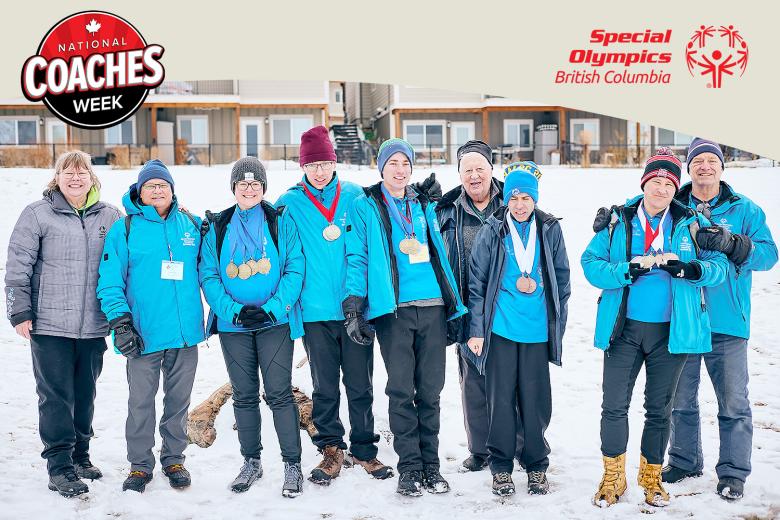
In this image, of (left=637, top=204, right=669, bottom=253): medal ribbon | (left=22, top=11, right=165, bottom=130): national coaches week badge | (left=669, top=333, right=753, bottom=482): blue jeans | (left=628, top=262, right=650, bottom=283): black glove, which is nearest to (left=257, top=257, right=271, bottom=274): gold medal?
(left=628, top=262, right=650, bottom=283): black glove

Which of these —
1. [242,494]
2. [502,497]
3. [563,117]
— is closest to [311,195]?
[242,494]

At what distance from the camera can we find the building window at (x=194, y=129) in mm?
26672

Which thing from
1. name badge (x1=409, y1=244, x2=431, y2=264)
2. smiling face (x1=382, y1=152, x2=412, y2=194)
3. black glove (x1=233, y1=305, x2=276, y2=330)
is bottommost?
black glove (x1=233, y1=305, x2=276, y2=330)

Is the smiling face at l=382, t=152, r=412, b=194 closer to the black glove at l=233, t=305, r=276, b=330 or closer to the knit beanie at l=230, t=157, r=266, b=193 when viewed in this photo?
the knit beanie at l=230, t=157, r=266, b=193

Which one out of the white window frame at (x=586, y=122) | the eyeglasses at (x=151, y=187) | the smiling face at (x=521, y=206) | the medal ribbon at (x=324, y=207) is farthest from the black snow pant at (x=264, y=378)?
the white window frame at (x=586, y=122)

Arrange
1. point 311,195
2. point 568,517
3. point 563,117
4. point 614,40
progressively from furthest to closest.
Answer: point 563,117 < point 614,40 < point 311,195 < point 568,517

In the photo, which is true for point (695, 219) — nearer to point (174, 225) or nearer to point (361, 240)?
point (361, 240)

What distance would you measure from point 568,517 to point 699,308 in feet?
4.85

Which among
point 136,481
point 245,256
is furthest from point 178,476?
point 245,256

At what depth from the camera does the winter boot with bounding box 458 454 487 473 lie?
4.94 meters

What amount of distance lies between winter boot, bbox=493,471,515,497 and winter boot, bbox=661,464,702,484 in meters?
1.05

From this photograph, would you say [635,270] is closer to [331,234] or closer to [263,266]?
[331,234]

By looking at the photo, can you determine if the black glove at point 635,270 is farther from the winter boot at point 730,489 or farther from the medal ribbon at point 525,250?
the winter boot at point 730,489

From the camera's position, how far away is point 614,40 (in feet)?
42.6
